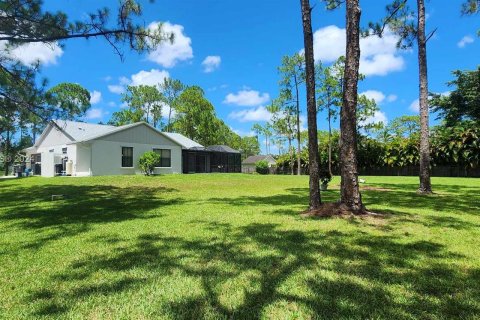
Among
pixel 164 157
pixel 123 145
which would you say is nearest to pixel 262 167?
pixel 164 157

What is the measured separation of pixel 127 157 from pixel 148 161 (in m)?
1.74

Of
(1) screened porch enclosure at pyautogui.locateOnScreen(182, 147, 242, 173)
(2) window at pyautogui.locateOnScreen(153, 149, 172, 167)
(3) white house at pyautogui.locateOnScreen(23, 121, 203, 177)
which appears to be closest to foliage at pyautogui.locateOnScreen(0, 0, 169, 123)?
(3) white house at pyautogui.locateOnScreen(23, 121, 203, 177)

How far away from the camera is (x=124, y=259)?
363cm

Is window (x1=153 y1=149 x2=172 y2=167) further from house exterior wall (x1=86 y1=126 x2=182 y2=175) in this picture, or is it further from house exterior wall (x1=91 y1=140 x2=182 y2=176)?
house exterior wall (x1=91 y1=140 x2=182 y2=176)

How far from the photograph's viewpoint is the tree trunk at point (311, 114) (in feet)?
22.1

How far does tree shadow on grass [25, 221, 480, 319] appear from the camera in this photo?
7.97 feet

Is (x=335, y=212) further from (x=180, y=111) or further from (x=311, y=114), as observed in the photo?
(x=180, y=111)

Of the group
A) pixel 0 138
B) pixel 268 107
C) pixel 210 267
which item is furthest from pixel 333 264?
pixel 268 107

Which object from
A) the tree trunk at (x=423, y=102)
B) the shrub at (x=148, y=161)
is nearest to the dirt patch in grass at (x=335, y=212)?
the tree trunk at (x=423, y=102)

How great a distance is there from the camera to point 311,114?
22.2 ft

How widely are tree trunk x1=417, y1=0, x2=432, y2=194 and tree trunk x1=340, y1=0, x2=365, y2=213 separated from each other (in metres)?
6.03

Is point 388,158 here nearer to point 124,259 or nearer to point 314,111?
point 314,111

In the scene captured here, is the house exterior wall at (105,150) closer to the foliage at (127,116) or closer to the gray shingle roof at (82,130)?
the gray shingle roof at (82,130)

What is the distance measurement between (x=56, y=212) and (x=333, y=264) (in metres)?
6.25
